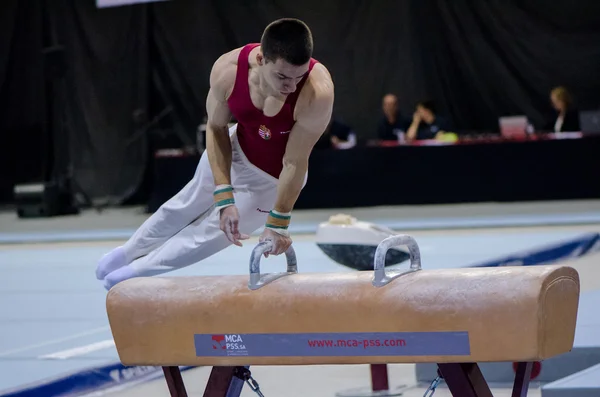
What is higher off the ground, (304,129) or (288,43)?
(288,43)

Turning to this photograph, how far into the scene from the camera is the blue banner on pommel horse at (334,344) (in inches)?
105

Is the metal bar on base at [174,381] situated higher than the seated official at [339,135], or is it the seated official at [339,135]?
the seated official at [339,135]

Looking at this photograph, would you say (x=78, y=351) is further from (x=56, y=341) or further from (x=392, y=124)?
(x=392, y=124)

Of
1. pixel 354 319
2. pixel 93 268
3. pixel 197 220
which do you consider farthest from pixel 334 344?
pixel 93 268

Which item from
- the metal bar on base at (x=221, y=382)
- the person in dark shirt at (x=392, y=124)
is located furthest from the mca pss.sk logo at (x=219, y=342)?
the person in dark shirt at (x=392, y=124)

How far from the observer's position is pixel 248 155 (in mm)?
3994

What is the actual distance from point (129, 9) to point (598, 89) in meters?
6.99

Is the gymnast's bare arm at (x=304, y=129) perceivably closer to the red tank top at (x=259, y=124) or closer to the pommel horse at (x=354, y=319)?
the red tank top at (x=259, y=124)

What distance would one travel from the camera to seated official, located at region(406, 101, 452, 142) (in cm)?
1212

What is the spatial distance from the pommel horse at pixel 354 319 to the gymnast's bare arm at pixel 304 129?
1.38 feet

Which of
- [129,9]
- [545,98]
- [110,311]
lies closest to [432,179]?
[545,98]

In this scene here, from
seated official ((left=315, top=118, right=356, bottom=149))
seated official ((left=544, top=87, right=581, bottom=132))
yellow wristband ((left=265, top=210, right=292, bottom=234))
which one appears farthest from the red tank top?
seated official ((left=544, top=87, right=581, bottom=132))

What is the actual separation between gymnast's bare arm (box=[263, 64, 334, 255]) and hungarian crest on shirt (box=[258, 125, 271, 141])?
189 mm

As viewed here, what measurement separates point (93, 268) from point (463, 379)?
5469 mm
